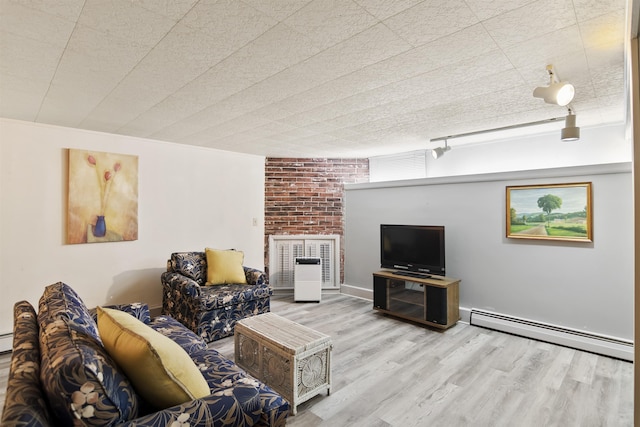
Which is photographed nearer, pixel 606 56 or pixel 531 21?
pixel 531 21

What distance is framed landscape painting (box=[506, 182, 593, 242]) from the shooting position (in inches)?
131

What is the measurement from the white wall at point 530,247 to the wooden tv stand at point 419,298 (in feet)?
1.25

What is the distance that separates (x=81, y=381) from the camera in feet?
3.40

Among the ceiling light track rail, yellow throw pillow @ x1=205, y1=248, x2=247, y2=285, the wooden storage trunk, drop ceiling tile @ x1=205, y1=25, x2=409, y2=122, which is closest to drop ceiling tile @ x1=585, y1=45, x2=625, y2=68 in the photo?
drop ceiling tile @ x1=205, y1=25, x2=409, y2=122

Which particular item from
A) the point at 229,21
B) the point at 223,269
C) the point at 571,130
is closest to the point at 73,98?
the point at 229,21

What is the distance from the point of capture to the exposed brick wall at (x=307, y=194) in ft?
17.6

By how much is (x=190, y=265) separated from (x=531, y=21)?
384cm

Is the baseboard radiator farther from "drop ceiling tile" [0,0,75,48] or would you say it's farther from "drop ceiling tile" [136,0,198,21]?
"drop ceiling tile" [0,0,75,48]

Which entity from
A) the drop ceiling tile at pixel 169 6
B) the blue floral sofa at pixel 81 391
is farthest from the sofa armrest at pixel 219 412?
the drop ceiling tile at pixel 169 6

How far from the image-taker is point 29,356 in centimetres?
125

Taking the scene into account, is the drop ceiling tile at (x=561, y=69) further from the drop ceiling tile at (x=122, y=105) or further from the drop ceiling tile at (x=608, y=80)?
the drop ceiling tile at (x=122, y=105)

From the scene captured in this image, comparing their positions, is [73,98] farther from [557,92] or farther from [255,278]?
[557,92]

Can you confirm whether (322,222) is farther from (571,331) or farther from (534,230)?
(571,331)

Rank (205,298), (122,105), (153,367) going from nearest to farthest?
(153,367) → (122,105) → (205,298)
